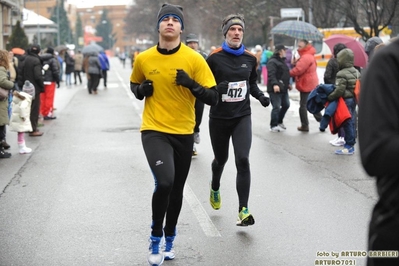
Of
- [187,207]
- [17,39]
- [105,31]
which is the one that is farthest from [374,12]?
[105,31]

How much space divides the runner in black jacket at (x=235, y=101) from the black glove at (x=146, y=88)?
142 centimetres

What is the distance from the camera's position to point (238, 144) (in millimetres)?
6621

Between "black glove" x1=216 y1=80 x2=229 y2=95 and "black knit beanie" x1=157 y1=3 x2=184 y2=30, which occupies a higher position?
"black knit beanie" x1=157 y1=3 x2=184 y2=30

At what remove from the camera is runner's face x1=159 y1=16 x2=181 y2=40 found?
17.2 ft

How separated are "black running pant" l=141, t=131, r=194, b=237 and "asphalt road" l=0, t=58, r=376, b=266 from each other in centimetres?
52

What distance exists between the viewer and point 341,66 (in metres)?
12.1

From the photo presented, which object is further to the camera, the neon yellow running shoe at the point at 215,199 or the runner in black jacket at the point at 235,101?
the neon yellow running shoe at the point at 215,199

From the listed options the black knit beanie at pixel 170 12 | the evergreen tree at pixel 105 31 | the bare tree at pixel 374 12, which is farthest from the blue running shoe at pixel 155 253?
the evergreen tree at pixel 105 31

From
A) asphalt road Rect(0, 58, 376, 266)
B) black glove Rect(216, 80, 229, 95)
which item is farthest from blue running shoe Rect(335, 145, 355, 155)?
black glove Rect(216, 80, 229, 95)

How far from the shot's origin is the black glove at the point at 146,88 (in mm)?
5297

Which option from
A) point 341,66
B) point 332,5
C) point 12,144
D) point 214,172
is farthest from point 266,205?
point 332,5

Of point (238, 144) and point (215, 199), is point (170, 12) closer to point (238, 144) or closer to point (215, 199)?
point (238, 144)

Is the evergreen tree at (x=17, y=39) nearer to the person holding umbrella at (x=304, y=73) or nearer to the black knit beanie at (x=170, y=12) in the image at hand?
the person holding umbrella at (x=304, y=73)

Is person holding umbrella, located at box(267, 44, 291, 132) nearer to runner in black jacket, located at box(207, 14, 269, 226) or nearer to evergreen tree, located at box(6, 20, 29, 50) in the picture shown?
runner in black jacket, located at box(207, 14, 269, 226)
